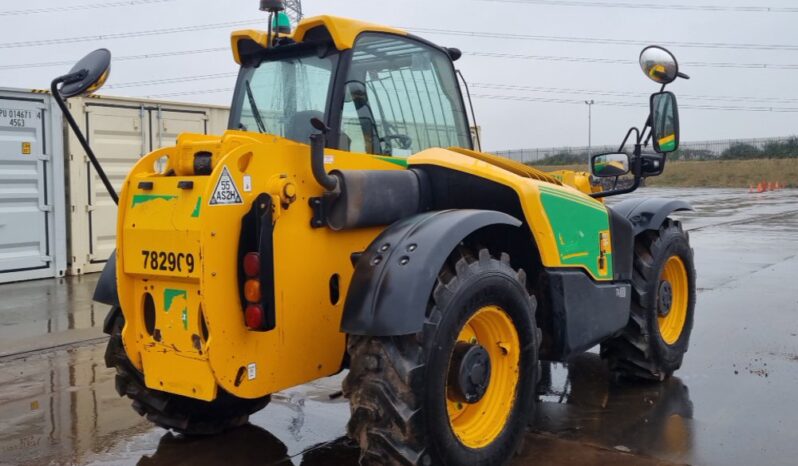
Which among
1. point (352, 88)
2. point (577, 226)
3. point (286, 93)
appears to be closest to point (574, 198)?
point (577, 226)

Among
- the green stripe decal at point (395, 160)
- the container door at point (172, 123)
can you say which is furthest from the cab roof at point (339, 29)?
the container door at point (172, 123)

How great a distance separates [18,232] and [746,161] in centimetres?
5542

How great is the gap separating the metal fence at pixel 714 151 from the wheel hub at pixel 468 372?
53.3m

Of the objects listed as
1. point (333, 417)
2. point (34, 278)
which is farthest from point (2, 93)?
point (333, 417)

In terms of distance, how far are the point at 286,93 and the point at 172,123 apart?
8.06 m

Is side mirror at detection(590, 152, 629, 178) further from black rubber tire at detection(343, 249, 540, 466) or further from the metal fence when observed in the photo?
Answer: the metal fence

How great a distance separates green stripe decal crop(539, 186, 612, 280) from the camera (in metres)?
4.31

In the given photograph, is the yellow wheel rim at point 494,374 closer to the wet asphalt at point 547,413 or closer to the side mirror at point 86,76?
the wet asphalt at point 547,413

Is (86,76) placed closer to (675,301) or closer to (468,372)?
(468,372)

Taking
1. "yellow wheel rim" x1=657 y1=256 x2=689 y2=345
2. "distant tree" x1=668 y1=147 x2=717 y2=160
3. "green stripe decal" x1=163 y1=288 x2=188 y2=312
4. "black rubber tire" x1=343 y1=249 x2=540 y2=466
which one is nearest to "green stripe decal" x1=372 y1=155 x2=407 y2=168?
"black rubber tire" x1=343 y1=249 x2=540 y2=466

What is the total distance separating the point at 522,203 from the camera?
13.5 feet

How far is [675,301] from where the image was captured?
6098mm

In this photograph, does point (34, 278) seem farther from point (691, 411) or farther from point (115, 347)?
point (691, 411)

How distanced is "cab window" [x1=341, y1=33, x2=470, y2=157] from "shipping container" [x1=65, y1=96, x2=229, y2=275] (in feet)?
24.9
